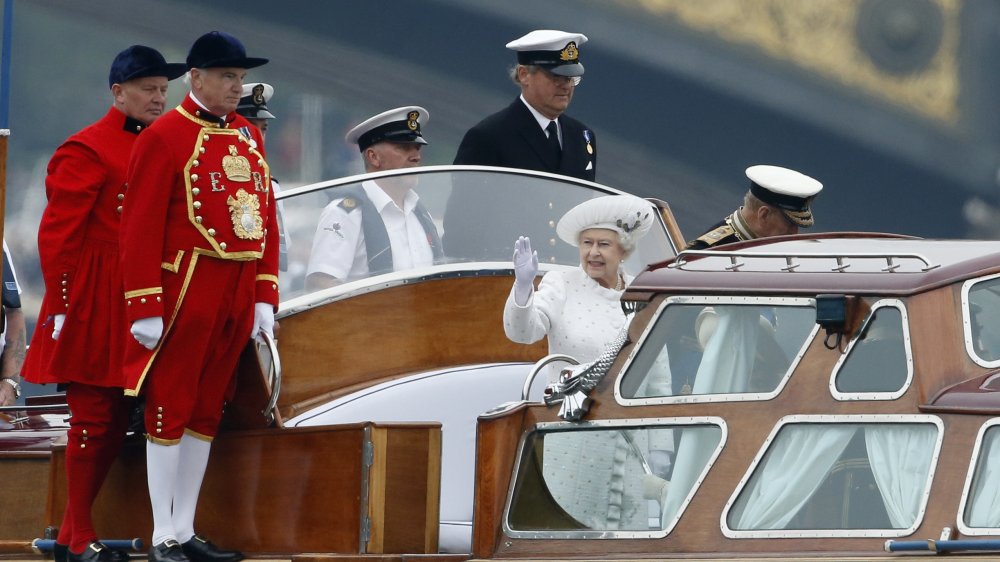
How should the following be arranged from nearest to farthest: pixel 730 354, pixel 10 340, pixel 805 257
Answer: pixel 730 354 → pixel 805 257 → pixel 10 340

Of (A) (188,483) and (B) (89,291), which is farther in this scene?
(B) (89,291)

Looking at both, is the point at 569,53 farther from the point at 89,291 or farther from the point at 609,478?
the point at 609,478

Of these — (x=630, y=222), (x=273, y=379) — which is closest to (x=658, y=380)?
(x=630, y=222)

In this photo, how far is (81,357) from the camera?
21.0ft

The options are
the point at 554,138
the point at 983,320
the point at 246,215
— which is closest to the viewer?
the point at 983,320

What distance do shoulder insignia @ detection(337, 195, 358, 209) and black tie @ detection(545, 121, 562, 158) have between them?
3.99ft

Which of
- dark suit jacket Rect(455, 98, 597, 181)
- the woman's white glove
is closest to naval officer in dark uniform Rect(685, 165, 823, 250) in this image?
dark suit jacket Rect(455, 98, 597, 181)

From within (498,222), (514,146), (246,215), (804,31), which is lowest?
(246,215)

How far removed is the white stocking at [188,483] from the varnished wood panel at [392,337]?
2.15 feet

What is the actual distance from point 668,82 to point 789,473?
9470mm

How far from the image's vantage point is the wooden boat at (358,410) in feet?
19.4

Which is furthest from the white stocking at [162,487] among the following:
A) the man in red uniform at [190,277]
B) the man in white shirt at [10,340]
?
the man in white shirt at [10,340]

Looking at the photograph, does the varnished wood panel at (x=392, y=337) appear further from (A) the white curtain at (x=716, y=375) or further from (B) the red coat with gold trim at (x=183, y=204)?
(A) the white curtain at (x=716, y=375)

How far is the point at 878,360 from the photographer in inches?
197
